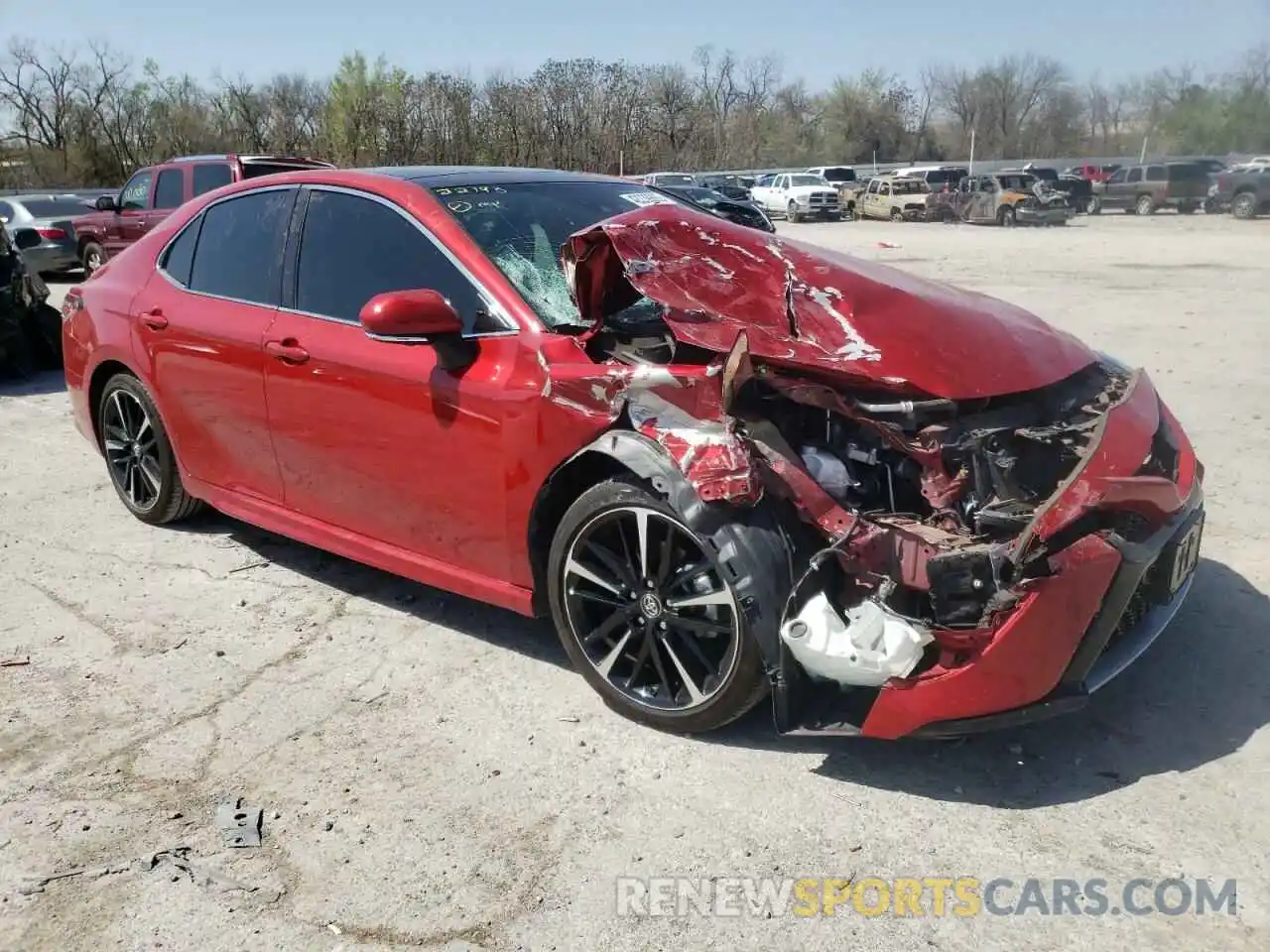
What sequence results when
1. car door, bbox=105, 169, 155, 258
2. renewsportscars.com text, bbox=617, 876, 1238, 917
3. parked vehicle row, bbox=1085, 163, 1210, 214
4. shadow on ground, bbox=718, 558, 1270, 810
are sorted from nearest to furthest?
renewsportscars.com text, bbox=617, 876, 1238, 917
shadow on ground, bbox=718, 558, 1270, 810
car door, bbox=105, 169, 155, 258
parked vehicle row, bbox=1085, 163, 1210, 214

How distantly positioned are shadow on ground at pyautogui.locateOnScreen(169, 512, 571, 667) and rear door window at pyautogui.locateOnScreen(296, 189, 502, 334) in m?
1.23

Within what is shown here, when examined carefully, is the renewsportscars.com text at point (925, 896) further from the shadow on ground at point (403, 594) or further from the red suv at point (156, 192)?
the red suv at point (156, 192)

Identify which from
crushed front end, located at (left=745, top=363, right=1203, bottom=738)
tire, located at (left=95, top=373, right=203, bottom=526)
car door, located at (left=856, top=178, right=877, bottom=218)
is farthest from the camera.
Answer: car door, located at (left=856, top=178, right=877, bottom=218)

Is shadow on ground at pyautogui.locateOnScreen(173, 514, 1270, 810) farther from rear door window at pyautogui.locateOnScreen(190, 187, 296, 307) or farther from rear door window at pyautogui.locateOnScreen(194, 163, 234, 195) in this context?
rear door window at pyautogui.locateOnScreen(194, 163, 234, 195)

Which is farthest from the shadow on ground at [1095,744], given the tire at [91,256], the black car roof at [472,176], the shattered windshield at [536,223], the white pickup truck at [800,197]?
the white pickup truck at [800,197]

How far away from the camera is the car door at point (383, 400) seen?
11.5 ft

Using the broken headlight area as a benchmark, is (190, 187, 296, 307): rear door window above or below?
above

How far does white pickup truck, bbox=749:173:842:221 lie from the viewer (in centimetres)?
3912

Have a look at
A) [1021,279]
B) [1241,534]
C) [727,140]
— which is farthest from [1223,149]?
[1241,534]

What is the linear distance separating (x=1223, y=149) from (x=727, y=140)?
30.2 m

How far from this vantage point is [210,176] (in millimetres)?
13086

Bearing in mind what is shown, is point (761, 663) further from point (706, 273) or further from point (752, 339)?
point (706, 273)

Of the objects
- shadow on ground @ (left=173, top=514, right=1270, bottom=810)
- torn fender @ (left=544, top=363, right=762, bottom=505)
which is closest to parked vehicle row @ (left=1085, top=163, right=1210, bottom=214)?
shadow on ground @ (left=173, top=514, right=1270, bottom=810)

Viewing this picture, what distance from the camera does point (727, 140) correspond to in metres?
70.4
